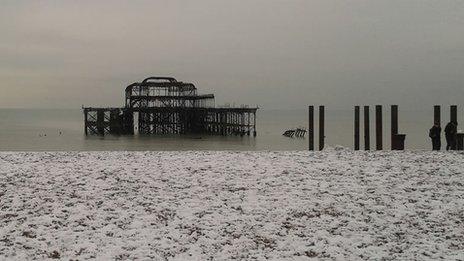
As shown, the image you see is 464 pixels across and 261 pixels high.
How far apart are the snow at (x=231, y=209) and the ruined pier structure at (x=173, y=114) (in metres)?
52.1

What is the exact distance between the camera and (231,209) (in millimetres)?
8570

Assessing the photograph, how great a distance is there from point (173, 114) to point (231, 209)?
64.2 m

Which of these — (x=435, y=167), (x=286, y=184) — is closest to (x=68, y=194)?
(x=286, y=184)

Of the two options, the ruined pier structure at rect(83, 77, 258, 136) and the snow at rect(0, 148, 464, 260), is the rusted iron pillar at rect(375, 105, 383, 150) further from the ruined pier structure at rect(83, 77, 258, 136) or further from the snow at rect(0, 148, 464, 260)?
the ruined pier structure at rect(83, 77, 258, 136)

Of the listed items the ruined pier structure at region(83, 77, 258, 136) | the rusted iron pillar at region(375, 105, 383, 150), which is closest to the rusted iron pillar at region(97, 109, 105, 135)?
the ruined pier structure at region(83, 77, 258, 136)

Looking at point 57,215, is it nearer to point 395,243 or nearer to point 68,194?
point 68,194

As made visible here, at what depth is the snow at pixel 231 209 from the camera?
6.95 meters

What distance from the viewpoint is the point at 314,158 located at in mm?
13438

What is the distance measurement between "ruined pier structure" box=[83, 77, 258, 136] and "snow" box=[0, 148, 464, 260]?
171 ft

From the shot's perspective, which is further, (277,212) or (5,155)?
(5,155)

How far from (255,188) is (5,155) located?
8.03m

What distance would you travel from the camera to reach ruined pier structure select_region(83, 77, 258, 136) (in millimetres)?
67375

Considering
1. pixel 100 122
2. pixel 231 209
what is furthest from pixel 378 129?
pixel 100 122

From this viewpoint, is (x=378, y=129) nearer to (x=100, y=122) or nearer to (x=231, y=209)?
(x=231, y=209)
